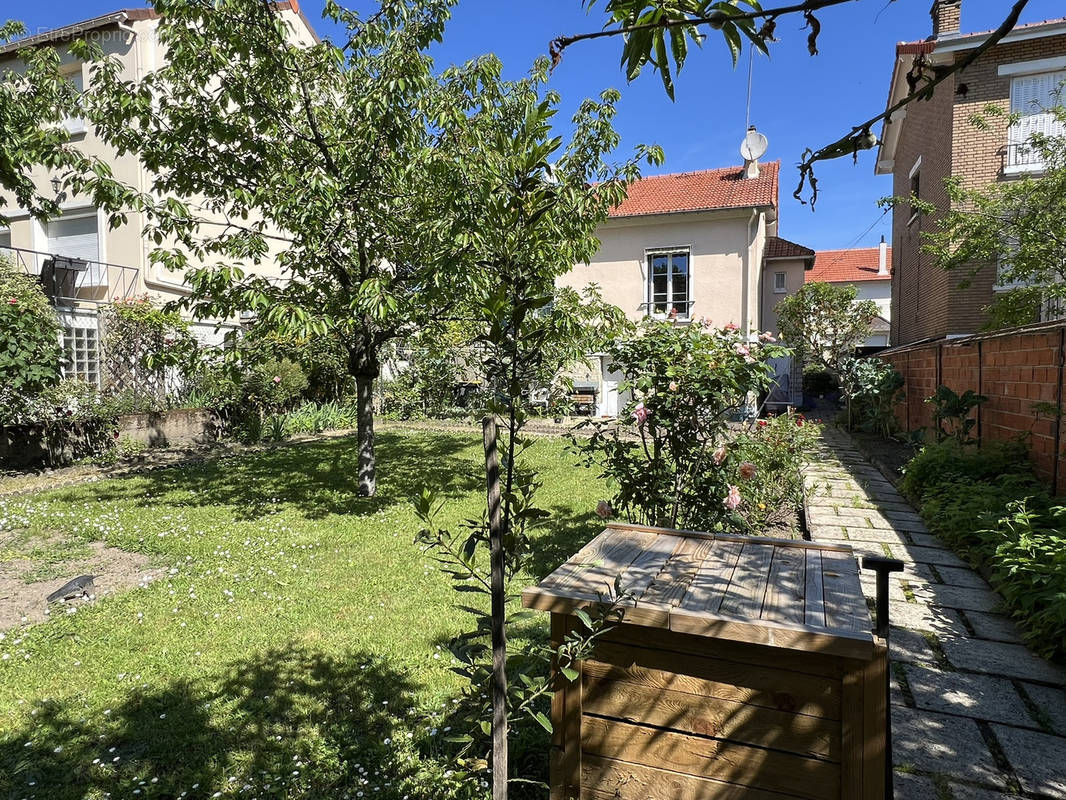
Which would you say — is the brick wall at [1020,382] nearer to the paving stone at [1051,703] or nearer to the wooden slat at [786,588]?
the paving stone at [1051,703]

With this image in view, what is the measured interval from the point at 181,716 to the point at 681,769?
101 inches

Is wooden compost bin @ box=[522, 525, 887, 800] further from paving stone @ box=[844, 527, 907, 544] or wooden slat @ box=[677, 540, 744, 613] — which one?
paving stone @ box=[844, 527, 907, 544]

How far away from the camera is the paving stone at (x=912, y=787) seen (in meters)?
2.29

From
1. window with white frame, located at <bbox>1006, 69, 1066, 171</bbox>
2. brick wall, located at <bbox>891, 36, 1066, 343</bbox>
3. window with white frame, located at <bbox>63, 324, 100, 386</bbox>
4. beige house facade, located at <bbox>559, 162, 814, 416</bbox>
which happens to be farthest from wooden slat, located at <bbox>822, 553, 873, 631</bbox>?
beige house facade, located at <bbox>559, 162, 814, 416</bbox>

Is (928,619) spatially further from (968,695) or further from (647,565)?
(647,565)

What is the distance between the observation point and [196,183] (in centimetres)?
658

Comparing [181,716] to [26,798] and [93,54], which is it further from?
[93,54]

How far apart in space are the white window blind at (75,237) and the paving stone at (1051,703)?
1695 centimetres

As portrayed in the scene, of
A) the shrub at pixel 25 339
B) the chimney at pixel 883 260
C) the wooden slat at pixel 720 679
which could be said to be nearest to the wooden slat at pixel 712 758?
the wooden slat at pixel 720 679

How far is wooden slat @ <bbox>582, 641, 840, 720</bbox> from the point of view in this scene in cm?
173

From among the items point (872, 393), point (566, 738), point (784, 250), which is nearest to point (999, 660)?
point (566, 738)

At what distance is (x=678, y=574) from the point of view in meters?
2.17

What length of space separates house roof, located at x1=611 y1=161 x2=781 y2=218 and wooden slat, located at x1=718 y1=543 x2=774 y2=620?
14.9 m

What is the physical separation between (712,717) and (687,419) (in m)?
2.61
